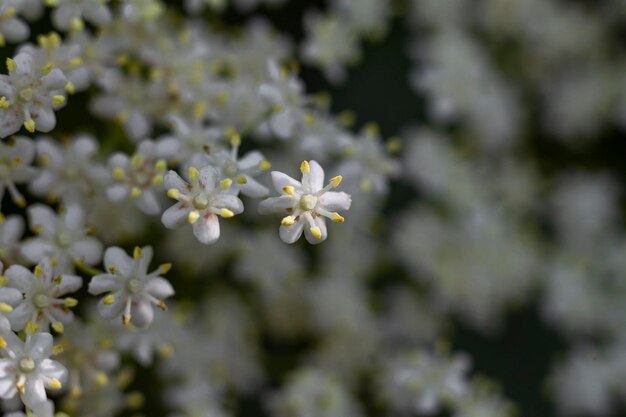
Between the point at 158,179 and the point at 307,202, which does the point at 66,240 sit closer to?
the point at 158,179

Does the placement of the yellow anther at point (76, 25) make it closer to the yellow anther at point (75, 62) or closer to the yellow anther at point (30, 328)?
the yellow anther at point (75, 62)

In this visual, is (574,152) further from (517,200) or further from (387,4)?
(387,4)

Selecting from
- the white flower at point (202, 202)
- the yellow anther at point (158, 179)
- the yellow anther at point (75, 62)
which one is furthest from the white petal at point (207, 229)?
the yellow anther at point (75, 62)

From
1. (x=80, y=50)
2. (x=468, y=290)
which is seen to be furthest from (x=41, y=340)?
(x=468, y=290)

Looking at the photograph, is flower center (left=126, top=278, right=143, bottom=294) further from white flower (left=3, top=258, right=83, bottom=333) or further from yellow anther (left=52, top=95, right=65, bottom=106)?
yellow anther (left=52, top=95, right=65, bottom=106)

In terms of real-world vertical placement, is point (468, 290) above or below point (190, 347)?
above
